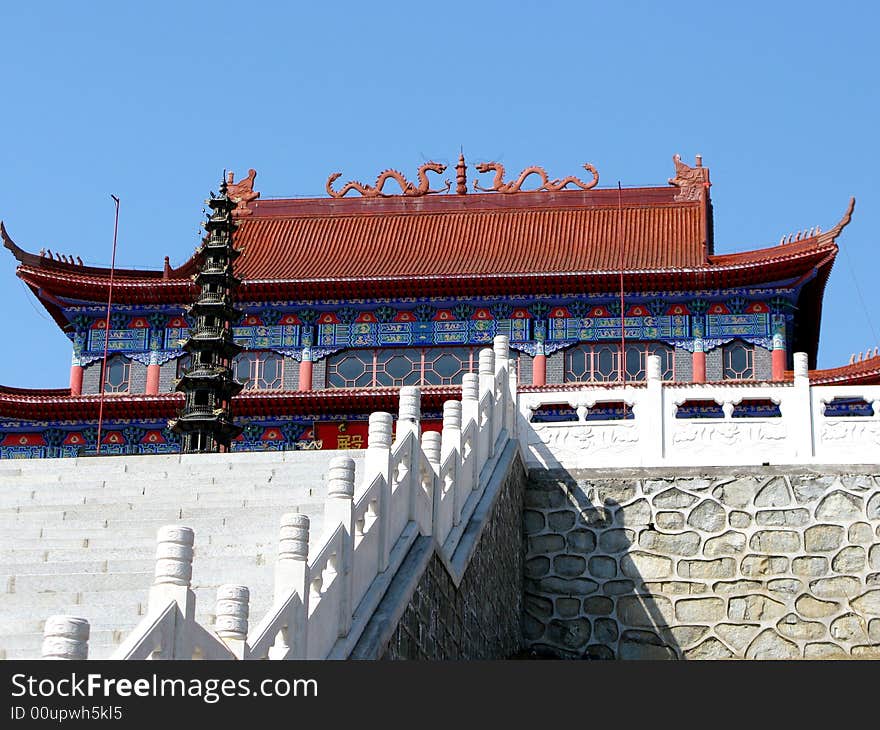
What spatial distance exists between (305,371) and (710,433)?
36.8 feet

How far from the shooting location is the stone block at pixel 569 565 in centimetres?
1609

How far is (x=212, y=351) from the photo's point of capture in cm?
1892

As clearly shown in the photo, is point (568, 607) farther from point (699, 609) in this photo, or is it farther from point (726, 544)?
point (726, 544)

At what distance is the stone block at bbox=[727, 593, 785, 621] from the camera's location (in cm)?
1559

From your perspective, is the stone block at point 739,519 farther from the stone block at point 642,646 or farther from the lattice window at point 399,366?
the lattice window at point 399,366

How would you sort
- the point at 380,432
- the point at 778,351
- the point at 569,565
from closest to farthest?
the point at 380,432 → the point at 569,565 → the point at 778,351

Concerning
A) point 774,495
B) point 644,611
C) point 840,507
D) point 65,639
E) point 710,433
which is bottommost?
point 65,639

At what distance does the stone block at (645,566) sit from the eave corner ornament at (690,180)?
13761mm

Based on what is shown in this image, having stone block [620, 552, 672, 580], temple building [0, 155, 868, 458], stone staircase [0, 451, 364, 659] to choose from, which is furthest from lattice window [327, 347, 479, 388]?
stone staircase [0, 451, 364, 659]

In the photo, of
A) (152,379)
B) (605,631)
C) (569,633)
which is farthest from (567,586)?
(152,379)

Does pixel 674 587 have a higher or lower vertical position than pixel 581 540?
lower

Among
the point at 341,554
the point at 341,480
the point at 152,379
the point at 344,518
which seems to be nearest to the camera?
the point at 341,554

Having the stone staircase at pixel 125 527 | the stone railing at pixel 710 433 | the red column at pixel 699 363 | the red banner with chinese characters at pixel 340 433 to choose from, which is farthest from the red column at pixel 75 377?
the stone staircase at pixel 125 527

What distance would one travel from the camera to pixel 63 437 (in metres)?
27.0
